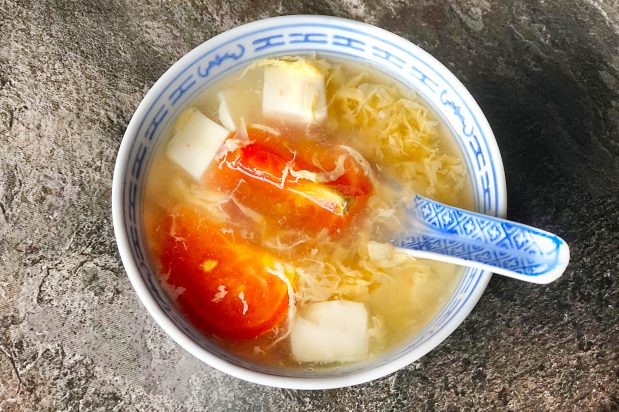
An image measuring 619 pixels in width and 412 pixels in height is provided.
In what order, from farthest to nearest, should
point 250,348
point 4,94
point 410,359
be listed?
point 4,94
point 250,348
point 410,359

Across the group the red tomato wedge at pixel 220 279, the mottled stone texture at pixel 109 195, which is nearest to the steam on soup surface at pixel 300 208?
the red tomato wedge at pixel 220 279

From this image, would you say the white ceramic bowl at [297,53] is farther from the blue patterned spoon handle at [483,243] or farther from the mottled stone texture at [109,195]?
the mottled stone texture at [109,195]

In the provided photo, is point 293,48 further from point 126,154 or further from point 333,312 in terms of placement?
point 333,312

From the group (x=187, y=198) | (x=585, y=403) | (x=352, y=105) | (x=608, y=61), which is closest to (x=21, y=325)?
(x=187, y=198)

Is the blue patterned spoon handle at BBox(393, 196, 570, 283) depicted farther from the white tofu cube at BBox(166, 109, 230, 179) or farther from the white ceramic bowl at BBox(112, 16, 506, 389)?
the white tofu cube at BBox(166, 109, 230, 179)

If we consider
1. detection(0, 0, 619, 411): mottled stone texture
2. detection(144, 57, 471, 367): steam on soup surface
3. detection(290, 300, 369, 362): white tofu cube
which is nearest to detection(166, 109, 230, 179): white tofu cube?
detection(144, 57, 471, 367): steam on soup surface
